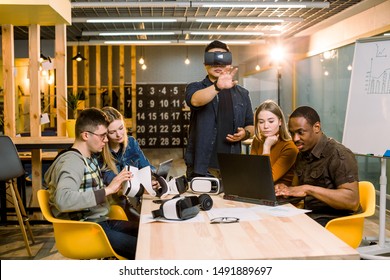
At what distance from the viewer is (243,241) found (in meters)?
1.77

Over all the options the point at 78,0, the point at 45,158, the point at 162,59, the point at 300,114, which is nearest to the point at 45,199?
the point at 300,114

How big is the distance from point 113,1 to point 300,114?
514 cm

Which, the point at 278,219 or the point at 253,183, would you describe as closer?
the point at 278,219

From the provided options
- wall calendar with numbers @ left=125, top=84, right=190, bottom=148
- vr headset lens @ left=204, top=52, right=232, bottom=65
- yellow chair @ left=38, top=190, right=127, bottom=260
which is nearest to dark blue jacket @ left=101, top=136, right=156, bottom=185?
yellow chair @ left=38, top=190, right=127, bottom=260

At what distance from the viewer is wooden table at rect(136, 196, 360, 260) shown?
1.63m

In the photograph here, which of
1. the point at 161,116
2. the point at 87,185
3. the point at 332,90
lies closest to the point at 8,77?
the point at 87,185

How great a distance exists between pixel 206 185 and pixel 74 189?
0.67 meters

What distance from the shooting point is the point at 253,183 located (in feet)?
7.79

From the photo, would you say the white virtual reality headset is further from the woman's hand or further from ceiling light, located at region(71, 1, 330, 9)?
ceiling light, located at region(71, 1, 330, 9)

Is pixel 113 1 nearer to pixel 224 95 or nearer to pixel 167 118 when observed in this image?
pixel 224 95

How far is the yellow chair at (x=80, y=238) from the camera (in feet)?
8.10

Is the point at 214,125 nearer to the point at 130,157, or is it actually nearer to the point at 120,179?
the point at 130,157

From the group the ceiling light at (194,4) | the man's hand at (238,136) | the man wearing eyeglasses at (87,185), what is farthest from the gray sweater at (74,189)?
the ceiling light at (194,4)
